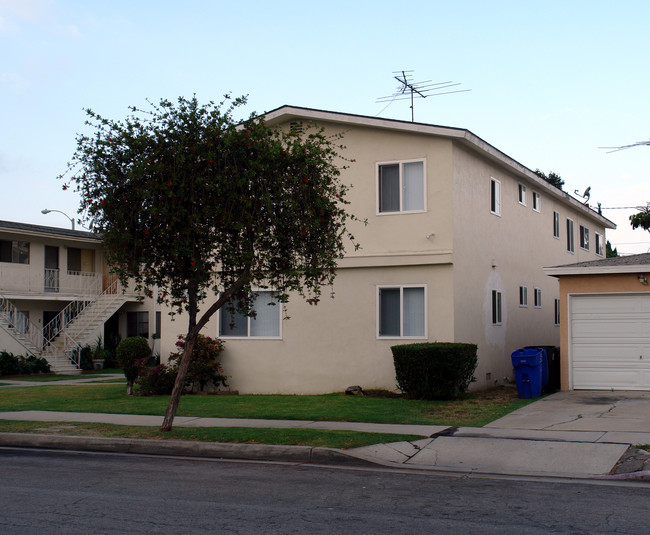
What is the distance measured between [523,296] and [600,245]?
12.2 m

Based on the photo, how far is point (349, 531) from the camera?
260 inches

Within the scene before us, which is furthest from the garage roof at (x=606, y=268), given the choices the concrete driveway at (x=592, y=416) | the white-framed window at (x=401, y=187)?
the white-framed window at (x=401, y=187)

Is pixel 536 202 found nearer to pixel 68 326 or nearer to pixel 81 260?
pixel 68 326

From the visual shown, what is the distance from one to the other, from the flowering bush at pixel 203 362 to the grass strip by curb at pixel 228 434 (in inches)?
226

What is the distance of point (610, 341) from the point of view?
59.1 ft

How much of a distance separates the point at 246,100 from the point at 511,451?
6740 millimetres

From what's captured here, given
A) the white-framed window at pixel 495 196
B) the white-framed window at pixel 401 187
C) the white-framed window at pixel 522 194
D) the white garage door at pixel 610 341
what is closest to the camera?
the white garage door at pixel 610 341

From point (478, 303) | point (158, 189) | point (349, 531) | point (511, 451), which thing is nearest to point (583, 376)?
point (478, 303)

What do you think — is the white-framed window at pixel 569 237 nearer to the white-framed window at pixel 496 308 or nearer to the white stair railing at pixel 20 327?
the white-framed window at pixel 496 308

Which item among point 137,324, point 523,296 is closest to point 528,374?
point 523,296

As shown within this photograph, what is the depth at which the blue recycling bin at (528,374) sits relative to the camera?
1720 centimetres

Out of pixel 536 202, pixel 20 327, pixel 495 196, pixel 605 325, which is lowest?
pixel 20 327

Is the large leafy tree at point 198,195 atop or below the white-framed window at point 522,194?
below

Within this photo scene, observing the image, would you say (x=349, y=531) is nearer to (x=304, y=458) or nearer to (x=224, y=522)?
(x=224, y=522)
